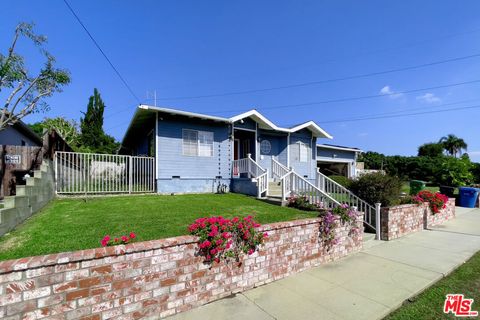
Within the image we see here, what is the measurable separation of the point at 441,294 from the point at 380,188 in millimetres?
4031

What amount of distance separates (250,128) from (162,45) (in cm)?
682

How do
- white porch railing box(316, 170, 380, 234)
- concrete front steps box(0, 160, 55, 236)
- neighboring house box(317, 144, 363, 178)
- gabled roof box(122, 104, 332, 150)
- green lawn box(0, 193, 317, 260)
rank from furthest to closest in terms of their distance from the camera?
neighboring house box(317, 144, 363, 178) < gabled roof box(122, 104, 332, 150) < white porch railing box(316, 170, 380, 234) < concrete front steps box(0, 160, 55, 236) < green lawn box(0, 193, 317, 260)

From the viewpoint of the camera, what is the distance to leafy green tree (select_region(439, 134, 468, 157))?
49625mm

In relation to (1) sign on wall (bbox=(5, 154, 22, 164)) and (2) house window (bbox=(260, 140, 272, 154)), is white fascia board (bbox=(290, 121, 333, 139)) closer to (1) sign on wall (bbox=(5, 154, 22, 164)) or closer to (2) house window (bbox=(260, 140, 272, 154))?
(2) house window (bbox=(260, 140, 272, 154))

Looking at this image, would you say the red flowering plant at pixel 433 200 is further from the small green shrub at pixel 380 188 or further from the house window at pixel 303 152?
the house window at pixel 303 152

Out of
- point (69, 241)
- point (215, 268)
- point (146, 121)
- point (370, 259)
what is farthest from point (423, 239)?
point (146, 121)

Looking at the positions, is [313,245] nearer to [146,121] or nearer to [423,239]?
[423,239]

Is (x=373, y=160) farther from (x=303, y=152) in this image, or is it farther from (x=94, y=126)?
(x=94, y=126)

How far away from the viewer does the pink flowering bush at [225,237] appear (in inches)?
141

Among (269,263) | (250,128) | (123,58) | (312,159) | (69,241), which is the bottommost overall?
(269,263)

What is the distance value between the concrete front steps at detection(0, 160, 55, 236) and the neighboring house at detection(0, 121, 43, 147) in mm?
3674

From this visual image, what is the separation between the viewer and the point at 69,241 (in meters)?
3.93

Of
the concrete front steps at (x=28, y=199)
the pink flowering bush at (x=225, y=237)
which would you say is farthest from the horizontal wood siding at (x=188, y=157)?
the pink flowering bush at (x=225, y=237)
